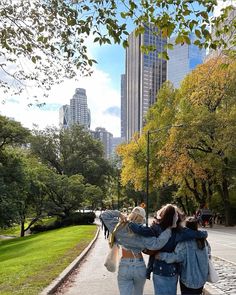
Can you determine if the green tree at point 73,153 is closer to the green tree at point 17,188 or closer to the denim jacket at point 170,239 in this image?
the green tree at point 17,188

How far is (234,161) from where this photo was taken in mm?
36031

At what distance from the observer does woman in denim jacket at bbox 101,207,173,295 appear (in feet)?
19.6

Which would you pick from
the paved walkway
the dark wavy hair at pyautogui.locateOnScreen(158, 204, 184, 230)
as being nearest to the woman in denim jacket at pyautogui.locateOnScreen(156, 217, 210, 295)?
the dark wavy hair at pyautogui.locateOnScreen(158, 204, 184, 230)

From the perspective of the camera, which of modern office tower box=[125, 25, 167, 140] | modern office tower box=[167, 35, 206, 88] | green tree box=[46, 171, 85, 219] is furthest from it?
green tree box=[46, 171, 85, 219]

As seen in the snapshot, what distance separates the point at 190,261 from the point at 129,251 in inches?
31.1

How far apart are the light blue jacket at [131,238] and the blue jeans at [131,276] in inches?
6.9

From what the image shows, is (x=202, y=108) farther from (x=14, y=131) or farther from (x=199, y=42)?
(x=199, y=42)

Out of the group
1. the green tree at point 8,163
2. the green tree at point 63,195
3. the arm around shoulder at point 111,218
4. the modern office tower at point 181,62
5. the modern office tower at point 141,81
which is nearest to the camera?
the arm around shoulder at point 111,218

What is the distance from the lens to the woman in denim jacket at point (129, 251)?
5973 mm

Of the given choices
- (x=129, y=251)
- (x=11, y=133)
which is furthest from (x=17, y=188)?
(x=129, y=251)

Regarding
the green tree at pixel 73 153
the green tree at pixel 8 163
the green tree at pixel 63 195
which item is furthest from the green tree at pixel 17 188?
the green tree at pixel 73 153

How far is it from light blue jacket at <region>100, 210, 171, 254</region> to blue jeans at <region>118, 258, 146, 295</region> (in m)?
0.18

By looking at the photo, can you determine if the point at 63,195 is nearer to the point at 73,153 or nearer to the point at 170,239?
the point at 73,153

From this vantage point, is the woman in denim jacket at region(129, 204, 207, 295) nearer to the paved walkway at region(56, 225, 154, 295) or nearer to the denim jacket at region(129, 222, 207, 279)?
the denim jacket at region(129, 222, 207, 279)
